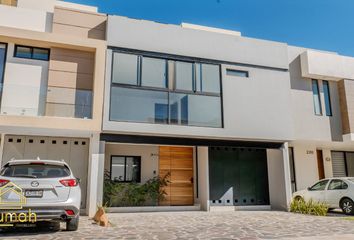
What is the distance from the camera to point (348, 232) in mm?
8031

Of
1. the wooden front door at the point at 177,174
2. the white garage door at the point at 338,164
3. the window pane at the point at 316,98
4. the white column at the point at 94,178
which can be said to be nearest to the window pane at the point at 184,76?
the wooden front door at the point at 177,174

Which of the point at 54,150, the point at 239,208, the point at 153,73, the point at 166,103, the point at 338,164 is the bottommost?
the point at 239,208

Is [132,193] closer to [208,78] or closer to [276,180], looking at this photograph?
[208,78]

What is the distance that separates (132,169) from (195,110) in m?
4.05

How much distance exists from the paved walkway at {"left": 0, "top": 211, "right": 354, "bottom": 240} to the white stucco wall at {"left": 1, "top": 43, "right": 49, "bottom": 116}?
4.24 m

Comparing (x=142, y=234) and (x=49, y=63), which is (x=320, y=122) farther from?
(x=49, y=63)

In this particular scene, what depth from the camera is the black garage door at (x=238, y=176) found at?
13859mm

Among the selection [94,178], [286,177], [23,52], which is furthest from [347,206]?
[23,52]

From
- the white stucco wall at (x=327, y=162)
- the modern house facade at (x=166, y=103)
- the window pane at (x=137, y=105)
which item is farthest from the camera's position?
the white stucco wall at (x=327, y=162)

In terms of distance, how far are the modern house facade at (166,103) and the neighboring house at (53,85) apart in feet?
0.12

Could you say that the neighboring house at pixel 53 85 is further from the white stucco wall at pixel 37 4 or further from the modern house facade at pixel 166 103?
the white stucco wall at pixel 37 4

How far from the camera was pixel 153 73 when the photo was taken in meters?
12.2

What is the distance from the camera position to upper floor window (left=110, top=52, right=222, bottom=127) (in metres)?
11.7

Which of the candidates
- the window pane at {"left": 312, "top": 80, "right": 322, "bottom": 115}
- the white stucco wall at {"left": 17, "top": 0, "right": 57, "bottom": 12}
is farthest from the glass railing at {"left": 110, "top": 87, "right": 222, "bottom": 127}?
the white stucco wall at {"left": 17, "top": 0, "right": 57, "bottom": 12}
